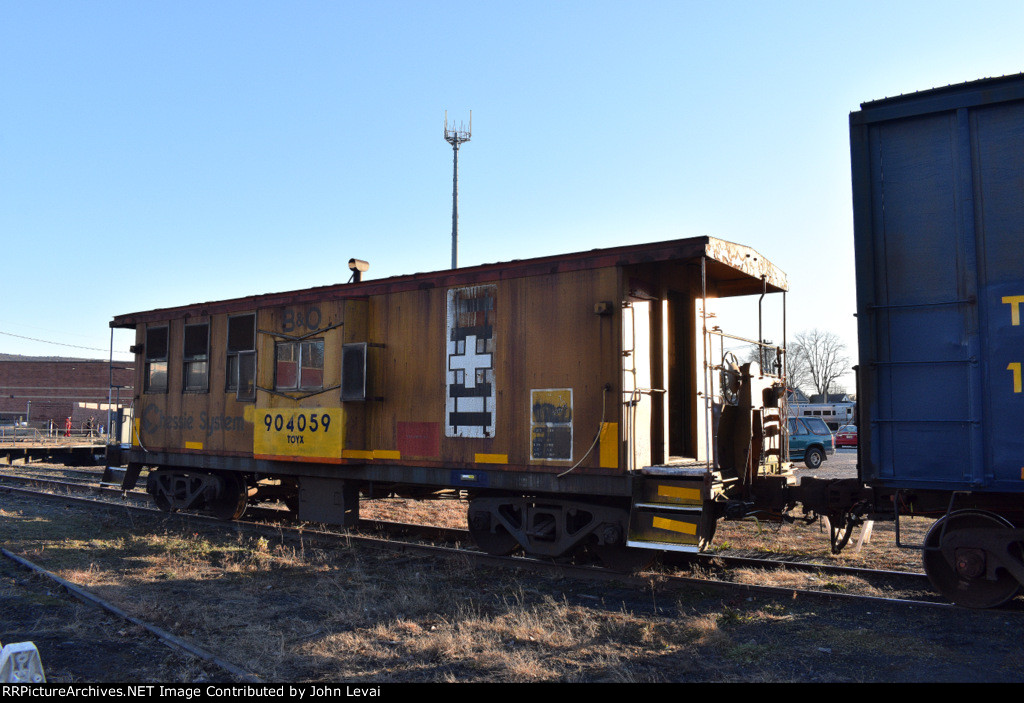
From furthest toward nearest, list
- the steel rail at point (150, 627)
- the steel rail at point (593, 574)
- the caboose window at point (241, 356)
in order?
the caboose window at point (241, 356) → the steel rail at point (593, 574) → the steel rail at point (150, 627)

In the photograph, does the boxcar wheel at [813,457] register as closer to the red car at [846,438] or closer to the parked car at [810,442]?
the parked car at [810,442]

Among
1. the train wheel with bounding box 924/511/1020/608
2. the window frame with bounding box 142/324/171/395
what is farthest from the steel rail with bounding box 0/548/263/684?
the train wheel with bounding box 924/511/1020/608

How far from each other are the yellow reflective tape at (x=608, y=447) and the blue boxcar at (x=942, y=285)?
237cm

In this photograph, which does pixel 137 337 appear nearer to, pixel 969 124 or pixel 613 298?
pixel 613 298

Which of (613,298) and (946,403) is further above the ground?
(613,298)

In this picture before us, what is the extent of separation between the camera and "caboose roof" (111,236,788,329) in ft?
24.9

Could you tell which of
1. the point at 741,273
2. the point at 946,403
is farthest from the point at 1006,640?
the point at 741,273

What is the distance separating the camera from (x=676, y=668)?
16.8 feet

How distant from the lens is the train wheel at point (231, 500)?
12.0m

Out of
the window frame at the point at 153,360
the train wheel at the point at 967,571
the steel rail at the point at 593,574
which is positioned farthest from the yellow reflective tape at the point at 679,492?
the window frame at the point at 153,360

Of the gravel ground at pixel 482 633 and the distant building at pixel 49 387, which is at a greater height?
the distant building at pixel 49 387

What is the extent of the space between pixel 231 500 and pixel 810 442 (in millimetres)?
19211

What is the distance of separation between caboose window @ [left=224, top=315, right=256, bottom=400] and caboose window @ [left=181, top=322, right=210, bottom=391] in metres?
0.64
